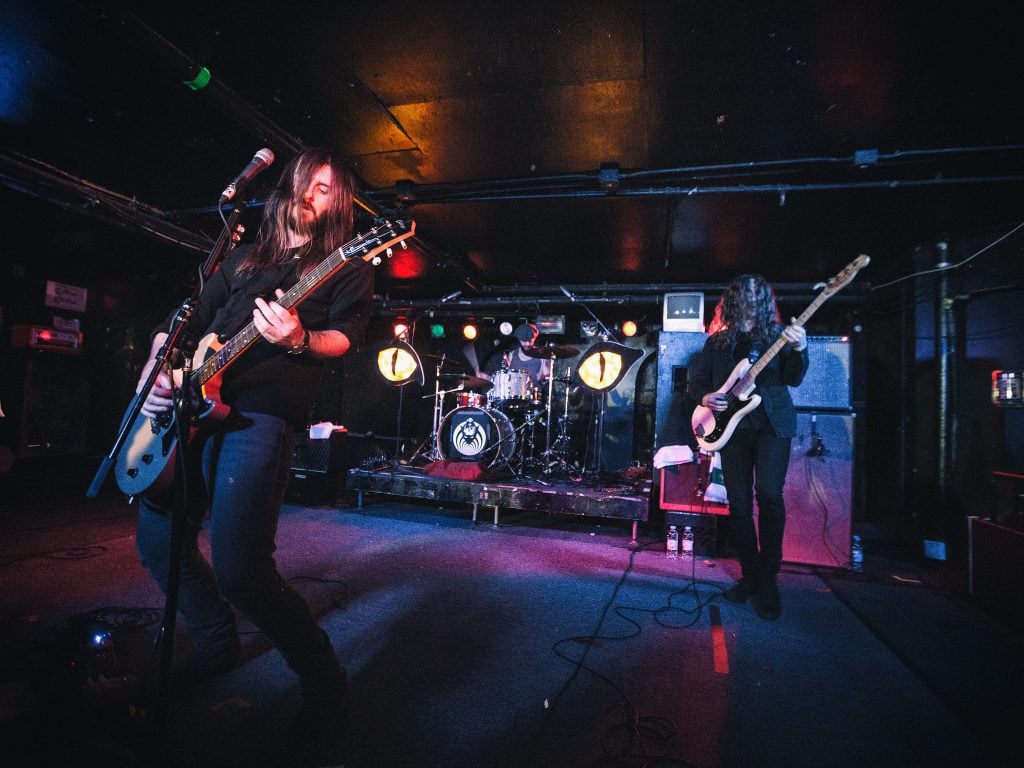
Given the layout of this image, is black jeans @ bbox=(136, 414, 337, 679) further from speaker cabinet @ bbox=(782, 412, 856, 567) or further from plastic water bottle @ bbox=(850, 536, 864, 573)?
plastic water bottle @ bbox=(850, 536, 864, 573)

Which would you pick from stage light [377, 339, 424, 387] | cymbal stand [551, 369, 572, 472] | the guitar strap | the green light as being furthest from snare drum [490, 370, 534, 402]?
the guitar strap

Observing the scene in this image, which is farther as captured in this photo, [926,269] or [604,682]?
[926,269]

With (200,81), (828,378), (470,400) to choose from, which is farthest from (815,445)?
(200,81)

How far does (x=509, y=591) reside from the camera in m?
3.32

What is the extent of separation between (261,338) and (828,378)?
5.08m

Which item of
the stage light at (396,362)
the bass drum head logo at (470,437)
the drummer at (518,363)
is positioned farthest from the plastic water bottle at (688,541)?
the stage light at (396,362)

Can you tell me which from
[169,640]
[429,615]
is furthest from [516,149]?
[169,640]

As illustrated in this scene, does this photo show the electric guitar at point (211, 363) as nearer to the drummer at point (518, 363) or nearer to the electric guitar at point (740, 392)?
the electric guitar at point (740, 392)

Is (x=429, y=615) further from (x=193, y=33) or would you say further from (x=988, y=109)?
(x=988, y=109)

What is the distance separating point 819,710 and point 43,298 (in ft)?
26.7

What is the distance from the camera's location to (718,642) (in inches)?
105

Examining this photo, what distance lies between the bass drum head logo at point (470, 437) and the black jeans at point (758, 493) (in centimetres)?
397

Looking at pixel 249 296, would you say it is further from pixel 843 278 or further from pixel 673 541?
pixel 673 541

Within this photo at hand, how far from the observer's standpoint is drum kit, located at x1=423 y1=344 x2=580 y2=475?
6.89 meters
